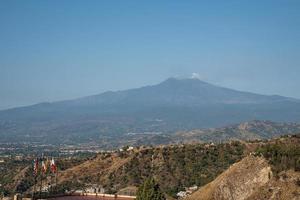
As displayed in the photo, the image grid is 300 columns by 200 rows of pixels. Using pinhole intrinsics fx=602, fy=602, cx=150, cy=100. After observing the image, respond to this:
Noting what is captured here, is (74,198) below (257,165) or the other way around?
below

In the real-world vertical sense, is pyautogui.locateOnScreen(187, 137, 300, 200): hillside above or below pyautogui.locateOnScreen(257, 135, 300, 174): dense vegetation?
below

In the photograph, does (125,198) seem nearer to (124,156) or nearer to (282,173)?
(282,173)

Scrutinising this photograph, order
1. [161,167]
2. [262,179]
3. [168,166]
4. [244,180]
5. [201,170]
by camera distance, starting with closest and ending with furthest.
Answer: [262,179], [244,180], [201,170], [161,167], [168,166]

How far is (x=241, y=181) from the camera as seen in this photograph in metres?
49.2

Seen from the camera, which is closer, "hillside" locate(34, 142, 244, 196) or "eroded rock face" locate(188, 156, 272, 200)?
"eroded rock face" locate(188, 156, 272, 200)

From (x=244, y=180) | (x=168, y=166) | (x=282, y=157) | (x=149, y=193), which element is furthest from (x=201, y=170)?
(x=149, y=193)

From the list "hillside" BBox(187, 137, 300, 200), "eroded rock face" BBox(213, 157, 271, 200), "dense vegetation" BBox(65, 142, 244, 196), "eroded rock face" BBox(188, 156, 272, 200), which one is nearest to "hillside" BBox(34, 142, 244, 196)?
"dense vegetation" BBox(65, 142, 244, 196)

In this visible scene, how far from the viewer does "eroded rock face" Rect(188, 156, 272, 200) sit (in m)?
47.8

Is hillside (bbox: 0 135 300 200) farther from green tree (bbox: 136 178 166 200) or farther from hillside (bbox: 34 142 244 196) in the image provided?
green tree (bbox: 136 178 166 200)

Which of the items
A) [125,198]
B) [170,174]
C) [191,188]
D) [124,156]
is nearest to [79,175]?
[124,156]

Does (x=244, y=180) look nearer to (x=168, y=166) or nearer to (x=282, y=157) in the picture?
(x=282, y=157)

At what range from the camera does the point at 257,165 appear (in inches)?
1943

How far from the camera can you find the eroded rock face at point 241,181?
47812 mm

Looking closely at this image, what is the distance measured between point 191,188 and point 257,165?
1869 centimetres
